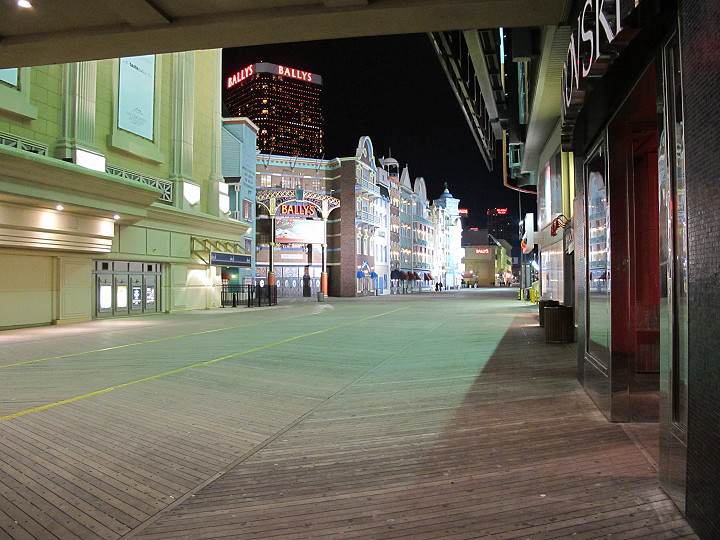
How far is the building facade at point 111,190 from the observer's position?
17828mm

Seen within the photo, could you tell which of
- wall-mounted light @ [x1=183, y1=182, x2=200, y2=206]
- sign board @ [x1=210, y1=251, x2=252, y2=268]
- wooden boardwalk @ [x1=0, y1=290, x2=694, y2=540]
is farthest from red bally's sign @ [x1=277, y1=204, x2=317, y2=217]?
wooden boardwalk @ [x1=0, y1=290, x2=694, y2=540]

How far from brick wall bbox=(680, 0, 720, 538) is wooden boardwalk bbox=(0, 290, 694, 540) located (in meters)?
0.41

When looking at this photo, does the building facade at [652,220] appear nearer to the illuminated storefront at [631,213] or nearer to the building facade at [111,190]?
the illuminated storefront at [631,213]

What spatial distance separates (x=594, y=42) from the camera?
3982mm

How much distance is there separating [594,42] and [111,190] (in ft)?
63.0

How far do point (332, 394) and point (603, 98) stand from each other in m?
5.11

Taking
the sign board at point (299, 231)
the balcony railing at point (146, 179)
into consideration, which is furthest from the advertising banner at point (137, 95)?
the sign board at point (299, 231)

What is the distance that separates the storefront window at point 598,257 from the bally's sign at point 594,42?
1528mm

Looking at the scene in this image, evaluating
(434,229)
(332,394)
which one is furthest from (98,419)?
(434,229)

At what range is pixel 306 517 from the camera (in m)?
3.61

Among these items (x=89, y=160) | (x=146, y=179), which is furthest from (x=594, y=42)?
(x=146, y=179)

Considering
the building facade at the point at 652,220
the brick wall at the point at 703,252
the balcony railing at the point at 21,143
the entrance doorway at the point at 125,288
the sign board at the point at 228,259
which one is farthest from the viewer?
the sign board at the point at 228,259

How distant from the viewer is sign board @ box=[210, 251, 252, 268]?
96.0 feet

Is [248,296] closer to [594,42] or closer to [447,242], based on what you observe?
[594,42]
